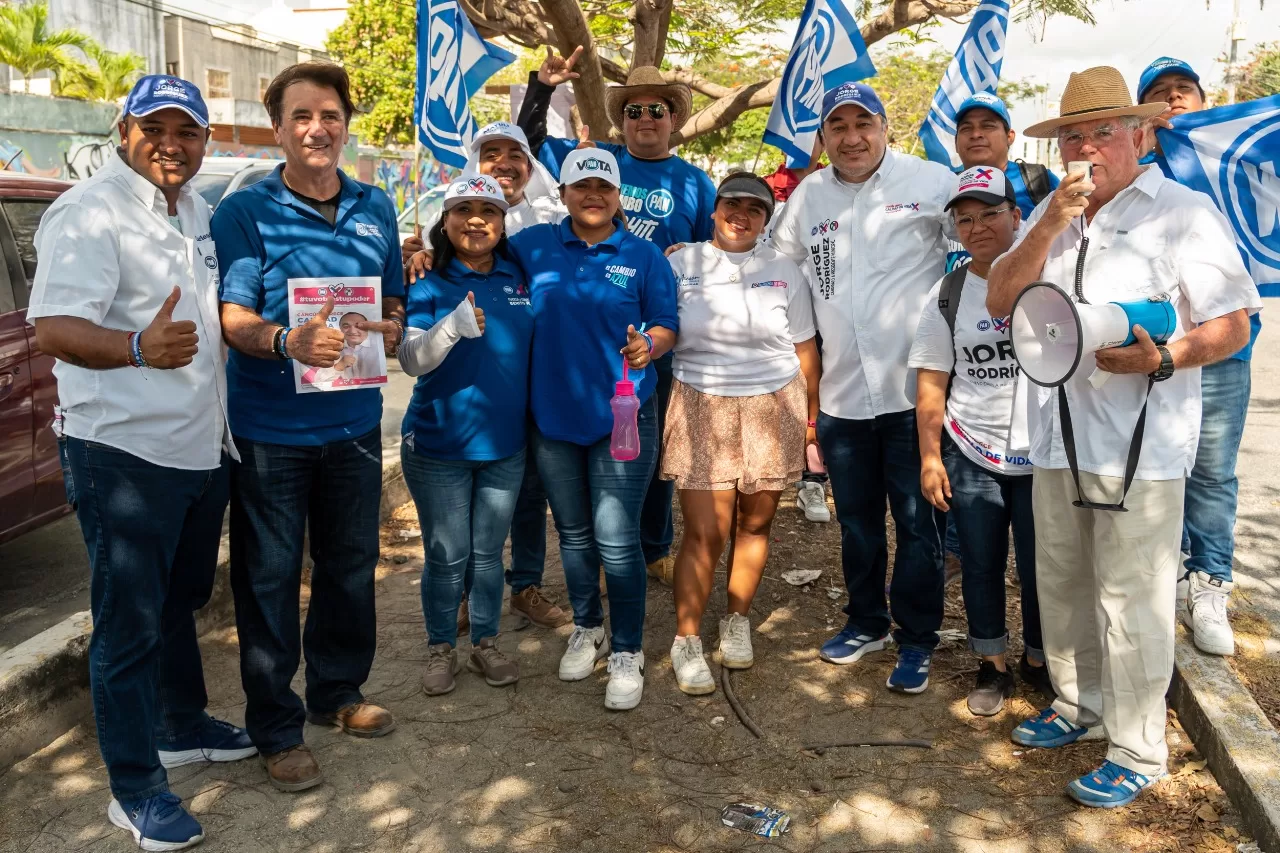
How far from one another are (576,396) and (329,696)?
55.0 inches

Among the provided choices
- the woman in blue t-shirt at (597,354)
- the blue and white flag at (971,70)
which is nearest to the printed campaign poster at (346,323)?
the woman in blue t-shirt at (597,354)

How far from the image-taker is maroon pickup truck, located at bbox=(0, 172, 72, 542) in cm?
481

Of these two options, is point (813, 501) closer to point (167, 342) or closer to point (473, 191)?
point (473, 191)

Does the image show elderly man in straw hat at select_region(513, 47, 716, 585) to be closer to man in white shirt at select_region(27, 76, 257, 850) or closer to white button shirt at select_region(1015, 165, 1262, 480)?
white button shirt at select_region(1015, 165, 1262, 480)

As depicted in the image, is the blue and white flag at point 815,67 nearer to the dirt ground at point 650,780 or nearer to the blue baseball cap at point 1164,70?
the blue baseball cap at point 1164,70

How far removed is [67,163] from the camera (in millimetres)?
20031

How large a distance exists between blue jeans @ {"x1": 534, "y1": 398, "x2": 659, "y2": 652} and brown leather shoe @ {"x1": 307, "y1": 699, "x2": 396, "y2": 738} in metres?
0.90

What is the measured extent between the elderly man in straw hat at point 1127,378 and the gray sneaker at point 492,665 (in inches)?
82.2

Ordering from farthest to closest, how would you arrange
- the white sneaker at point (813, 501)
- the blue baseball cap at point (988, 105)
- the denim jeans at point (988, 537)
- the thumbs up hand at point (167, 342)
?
the white sneaker at point (813, 501) < the blue baseball cap at point (988, 105) < the denim jeans at point (988, 537) < the thumbs up hand at point (167, 342)

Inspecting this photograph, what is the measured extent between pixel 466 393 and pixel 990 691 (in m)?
2.23

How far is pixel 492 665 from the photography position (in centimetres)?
423

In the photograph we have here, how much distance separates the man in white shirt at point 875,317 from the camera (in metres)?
4.12

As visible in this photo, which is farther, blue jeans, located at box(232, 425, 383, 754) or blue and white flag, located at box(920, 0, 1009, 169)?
blue and white flag, located at box(920, 0, 1009, 169)

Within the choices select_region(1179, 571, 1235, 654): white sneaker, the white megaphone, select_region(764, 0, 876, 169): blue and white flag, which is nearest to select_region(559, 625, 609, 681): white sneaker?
the white megaphone
